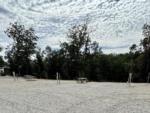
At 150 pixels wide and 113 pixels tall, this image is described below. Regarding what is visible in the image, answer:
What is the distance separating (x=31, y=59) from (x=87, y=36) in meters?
13.3

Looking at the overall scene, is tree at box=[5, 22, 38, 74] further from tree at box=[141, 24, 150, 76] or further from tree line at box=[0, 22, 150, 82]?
tree at box=[141, 24, 150, 76]

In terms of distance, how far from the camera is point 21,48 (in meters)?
68.8

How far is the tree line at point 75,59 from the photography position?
55.7 meters

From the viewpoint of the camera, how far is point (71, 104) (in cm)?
1455

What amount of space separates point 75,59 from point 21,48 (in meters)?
12.7

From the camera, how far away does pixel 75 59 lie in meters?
64.6

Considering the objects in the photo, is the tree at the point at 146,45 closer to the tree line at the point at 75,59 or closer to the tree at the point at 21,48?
the tree line at the point at 75,59

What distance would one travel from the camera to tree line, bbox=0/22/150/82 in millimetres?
55688

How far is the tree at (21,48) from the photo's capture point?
224 feet

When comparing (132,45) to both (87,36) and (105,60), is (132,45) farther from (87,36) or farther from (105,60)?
(87,36)

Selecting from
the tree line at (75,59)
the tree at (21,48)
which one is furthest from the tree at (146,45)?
the tree at (21,48)

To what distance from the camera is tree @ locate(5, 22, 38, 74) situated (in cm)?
6825

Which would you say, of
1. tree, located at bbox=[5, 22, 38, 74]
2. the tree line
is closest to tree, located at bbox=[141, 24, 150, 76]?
the tree line

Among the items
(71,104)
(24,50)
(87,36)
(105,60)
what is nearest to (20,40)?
(24,50)
